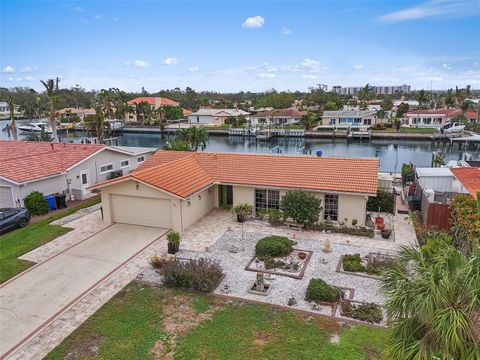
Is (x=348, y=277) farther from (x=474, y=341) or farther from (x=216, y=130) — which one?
(x=216, y=130)

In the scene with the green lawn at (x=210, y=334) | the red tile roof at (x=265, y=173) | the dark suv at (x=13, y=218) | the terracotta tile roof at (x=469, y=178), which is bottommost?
the green lawn at (x=210, y=334)

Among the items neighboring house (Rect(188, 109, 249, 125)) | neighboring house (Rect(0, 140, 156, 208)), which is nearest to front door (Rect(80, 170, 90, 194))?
neighboring house (Rect(0, 140, 156, 208))

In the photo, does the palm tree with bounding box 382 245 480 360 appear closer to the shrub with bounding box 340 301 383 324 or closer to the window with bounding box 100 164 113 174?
the shrub with bounding box 340 301 383 324

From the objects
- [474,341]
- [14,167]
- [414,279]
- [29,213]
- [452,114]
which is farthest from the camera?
[452,114]

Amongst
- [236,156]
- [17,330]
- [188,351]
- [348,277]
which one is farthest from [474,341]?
[236,156]

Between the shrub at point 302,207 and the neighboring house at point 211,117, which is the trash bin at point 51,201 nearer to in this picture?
the shrub at point 302,207

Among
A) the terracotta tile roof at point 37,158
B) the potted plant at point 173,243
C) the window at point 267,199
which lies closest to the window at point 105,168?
the terracotta tile roof at point 37,158
